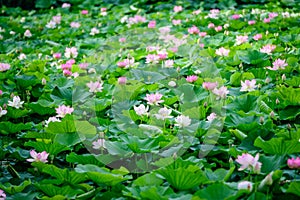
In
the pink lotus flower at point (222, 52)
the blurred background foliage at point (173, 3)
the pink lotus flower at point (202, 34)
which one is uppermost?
the pink lotus flower at point (222, 52)

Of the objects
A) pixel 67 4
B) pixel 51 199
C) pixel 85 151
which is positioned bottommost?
pixel 67 4

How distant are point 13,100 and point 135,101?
2.06ft

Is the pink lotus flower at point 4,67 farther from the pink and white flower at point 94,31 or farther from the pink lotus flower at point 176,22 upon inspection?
the pink lotus flower at point 176,22

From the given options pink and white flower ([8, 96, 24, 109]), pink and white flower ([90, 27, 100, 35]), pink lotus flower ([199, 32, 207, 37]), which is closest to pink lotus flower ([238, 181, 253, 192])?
pink and white flower ([8, 96, 24, 109])

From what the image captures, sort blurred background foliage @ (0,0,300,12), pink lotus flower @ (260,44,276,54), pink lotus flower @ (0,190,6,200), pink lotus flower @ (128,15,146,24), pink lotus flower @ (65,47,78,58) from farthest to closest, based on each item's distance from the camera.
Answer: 1. blurred background foliage @ (0,0,300,12)
2. pink lotus flower @ (128,15,146,24)
3. pink lotus flower @ (65,47,78,58)
4. pink lotus flower @ (260,44,276,54)
5. pink lotus flower @ (0,190,6,200)

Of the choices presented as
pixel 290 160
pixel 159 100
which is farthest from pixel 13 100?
pixel 290 160

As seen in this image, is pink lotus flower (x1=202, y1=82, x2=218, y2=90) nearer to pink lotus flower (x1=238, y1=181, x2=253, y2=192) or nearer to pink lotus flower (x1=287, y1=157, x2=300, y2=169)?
pink lotus flower (x1=287, y1=157, x2=300, y2=169)

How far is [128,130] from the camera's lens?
225 cm

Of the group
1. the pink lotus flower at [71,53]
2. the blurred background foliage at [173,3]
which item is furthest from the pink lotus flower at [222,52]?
the blurred background foliage at [173,3]

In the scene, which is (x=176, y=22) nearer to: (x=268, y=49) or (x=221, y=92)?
(x=268, y=49)

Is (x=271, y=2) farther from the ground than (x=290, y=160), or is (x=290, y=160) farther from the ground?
(x=290, y=160)

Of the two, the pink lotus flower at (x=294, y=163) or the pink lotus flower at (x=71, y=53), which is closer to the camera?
the pink lotus flower at (x=294, y=163)

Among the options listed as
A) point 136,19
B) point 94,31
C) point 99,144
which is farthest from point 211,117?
point 136,19

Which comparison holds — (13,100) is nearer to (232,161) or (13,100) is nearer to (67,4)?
(232,161)
